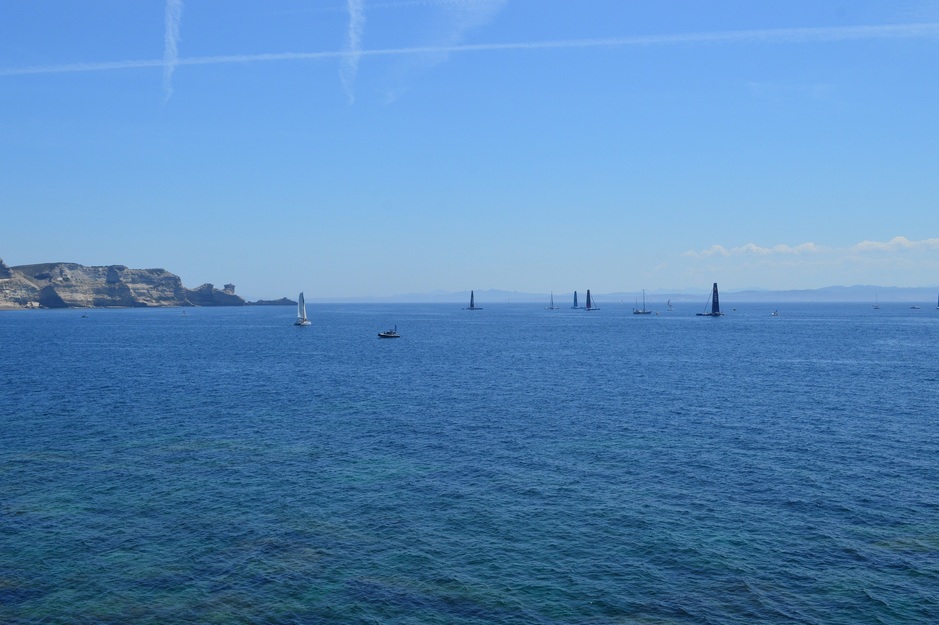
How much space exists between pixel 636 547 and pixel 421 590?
41.0ft

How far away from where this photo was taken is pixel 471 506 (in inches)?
1730

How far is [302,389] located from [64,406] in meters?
29.4

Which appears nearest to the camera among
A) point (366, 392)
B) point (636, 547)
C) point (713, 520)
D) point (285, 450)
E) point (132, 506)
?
point (636, 547)

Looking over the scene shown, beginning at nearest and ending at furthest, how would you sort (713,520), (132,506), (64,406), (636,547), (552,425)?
(636,547)
(713,520)
(132,506)
(552,425)
(64,406)

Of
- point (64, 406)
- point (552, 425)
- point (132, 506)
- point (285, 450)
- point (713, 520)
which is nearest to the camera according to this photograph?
point (713, 520)

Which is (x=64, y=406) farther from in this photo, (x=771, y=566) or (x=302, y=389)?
(x=771, y=566)

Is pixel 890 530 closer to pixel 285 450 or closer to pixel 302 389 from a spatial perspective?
pixel 285 450

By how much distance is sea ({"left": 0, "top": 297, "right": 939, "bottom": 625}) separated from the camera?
3159 cm

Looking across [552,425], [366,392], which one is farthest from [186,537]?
[366,392]

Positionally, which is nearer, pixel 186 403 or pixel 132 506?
pixel 132 506

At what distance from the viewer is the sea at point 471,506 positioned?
1244 inches

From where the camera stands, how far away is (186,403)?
8356cm

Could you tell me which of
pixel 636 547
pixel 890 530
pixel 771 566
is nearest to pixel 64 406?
pixel 636 547

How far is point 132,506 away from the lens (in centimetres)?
4419
